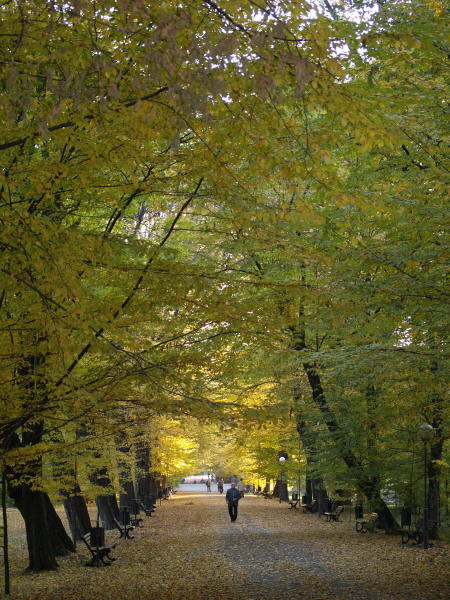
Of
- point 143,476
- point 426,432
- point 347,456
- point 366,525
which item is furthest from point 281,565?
point 143,476

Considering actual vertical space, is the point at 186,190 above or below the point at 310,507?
above

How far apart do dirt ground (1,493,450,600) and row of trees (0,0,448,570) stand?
90.0 inches

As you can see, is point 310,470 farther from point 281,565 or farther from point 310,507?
point 281,565

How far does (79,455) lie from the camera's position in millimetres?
14555

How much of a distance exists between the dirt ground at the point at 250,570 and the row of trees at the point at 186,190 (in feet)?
7.50

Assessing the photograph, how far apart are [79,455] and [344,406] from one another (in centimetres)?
815

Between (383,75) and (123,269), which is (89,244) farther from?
(383,75)

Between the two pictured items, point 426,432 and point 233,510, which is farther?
point 233,510

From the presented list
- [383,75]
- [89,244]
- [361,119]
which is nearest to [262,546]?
[383,75]

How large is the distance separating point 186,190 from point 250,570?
330 inches

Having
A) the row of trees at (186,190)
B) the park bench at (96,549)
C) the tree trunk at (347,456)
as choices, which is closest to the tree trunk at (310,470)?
the tree trunk at (347,456)

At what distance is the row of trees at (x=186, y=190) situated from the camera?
4.86 metres

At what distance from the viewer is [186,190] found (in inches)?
315

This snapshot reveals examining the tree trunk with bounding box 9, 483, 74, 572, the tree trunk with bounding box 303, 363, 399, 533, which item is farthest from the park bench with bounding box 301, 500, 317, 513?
the tree trunk with bounding box 9, 483, 74, 572
